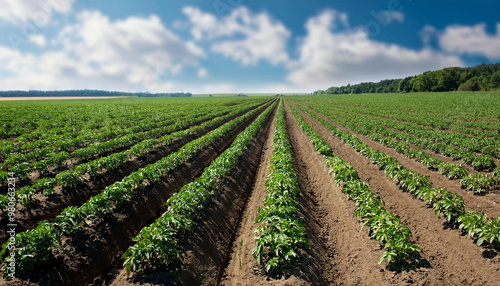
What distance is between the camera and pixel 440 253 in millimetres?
5762

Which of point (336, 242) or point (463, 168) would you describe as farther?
point (463, 168)

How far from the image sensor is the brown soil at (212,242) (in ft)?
16.2

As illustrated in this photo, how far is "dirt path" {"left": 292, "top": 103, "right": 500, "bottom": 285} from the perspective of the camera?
478 centimetres

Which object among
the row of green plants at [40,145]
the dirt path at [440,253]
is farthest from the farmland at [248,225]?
the row of green plants at [40,145]

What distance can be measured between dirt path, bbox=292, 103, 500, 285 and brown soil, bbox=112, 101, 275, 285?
4508 millimetres

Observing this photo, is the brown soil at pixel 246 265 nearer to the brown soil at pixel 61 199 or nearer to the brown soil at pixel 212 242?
the brown soil at pixel 212 242

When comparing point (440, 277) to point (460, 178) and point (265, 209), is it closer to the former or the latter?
point (265, 209)

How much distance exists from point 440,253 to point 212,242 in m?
6.60

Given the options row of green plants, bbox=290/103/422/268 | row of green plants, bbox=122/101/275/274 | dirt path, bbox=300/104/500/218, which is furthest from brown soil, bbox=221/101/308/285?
dirt path, bbox=300/104/500/218

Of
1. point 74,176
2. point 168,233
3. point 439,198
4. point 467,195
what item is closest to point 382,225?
point 439,198

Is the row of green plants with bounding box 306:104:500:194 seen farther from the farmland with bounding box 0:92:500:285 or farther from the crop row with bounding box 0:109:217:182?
the crop row with bounding box 0:109:217:182

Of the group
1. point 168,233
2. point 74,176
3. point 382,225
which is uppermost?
point 74,176

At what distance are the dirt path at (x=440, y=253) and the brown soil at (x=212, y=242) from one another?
4508 millimetres

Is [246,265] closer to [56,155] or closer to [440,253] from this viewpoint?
[440,253]
